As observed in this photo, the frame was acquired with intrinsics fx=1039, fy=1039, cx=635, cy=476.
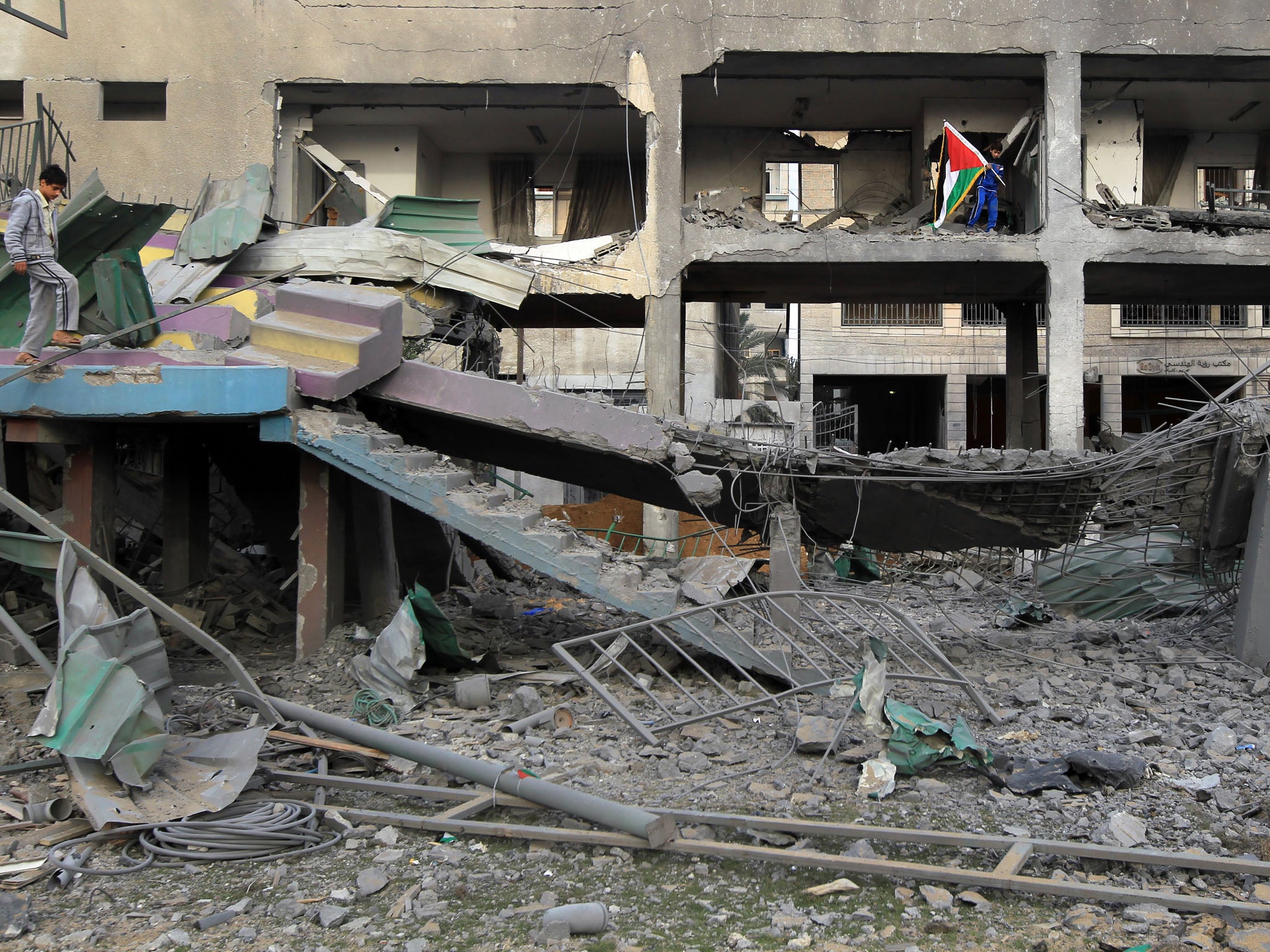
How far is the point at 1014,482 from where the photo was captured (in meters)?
9.97

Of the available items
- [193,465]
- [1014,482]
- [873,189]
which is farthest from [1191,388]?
[193,465]

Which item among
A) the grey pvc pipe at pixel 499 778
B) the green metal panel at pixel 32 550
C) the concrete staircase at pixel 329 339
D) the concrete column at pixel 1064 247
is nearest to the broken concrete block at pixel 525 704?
the grey pvc pipe at pixel 499 778

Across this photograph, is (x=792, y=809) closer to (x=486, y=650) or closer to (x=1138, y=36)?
(x=486, y=650)

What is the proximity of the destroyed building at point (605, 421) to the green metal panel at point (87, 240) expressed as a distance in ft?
0.17

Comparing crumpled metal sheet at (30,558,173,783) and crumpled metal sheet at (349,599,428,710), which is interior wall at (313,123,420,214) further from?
crumpled metal sheet at (30,558,173,783)

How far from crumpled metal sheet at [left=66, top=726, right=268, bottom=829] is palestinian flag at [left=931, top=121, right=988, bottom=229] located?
48.1 feet

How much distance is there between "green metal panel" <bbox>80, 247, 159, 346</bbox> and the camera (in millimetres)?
9617

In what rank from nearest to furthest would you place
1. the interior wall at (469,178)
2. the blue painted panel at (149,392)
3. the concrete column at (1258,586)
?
the blue painted panel at (149,392) < the concrete column at (1258,586) < the interior wall at (469,178)

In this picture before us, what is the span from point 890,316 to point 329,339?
2054 centimetres

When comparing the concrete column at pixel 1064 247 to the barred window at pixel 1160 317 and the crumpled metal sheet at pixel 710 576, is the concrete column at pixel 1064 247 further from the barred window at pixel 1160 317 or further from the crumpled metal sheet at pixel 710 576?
the barred window at pixel 1160 317

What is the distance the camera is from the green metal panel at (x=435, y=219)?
41.5 feet

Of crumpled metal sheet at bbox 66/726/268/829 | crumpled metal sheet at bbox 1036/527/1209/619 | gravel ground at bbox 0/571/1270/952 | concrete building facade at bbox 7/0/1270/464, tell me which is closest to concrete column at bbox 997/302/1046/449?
concrete building facade at bbox 7/0/1270/464

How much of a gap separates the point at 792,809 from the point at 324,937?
2740 mm

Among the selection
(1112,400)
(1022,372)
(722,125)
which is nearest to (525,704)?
(722,125)
